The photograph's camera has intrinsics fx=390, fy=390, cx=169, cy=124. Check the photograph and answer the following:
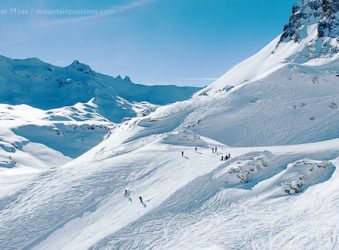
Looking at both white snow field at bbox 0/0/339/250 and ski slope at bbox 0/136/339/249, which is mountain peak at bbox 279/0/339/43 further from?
ski slope at bbox 0/136/339/249

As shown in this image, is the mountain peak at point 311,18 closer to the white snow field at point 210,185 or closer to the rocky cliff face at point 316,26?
the rocky cliff face at point 316,26

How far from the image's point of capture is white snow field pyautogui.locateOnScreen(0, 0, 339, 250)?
28922mm

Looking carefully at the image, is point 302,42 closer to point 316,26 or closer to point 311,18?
point 316,26

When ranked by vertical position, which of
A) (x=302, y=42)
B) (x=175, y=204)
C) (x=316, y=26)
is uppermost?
(x=316, y=26)

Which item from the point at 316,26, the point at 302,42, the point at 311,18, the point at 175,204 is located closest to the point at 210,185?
the point at 175,204

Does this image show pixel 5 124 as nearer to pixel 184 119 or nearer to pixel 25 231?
pixel 184 119

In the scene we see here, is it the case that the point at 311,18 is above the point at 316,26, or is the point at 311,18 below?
above

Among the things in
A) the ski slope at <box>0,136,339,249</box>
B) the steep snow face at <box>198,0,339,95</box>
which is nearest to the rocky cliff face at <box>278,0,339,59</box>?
the steep snow face at <box>198,0,339,95</box>

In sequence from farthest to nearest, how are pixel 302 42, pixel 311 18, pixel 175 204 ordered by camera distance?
pixel 311 18, pixel 302 42, pixel 175 204

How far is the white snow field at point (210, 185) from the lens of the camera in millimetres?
28922

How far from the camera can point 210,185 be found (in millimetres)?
37406

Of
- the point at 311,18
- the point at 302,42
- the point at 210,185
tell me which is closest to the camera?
the point at 210,185

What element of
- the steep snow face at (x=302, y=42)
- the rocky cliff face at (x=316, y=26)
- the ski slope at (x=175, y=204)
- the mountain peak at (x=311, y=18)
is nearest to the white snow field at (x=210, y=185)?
the ski slope at (x=175, y=204)

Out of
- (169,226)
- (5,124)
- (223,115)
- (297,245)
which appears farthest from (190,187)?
(5,124)
